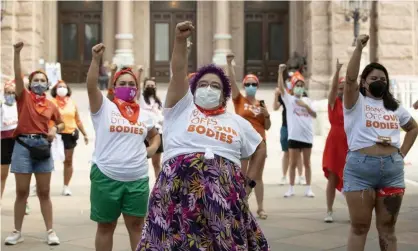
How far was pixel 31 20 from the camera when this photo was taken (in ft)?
89.5

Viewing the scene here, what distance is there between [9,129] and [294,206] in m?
4.30

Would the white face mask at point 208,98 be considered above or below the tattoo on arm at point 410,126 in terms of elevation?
above

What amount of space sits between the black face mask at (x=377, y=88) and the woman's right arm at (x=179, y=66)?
194cm

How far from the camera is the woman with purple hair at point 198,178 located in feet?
15.6

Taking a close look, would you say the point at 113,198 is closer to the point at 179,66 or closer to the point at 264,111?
the point at 179,66

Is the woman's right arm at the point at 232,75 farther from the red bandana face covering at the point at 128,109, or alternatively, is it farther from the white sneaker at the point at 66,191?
the white sneaker at the point at 66,191

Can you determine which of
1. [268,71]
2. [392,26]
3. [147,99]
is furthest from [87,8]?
[147,99]

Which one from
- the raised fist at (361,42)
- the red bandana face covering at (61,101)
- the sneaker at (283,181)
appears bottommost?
the sneaker at (283,181)

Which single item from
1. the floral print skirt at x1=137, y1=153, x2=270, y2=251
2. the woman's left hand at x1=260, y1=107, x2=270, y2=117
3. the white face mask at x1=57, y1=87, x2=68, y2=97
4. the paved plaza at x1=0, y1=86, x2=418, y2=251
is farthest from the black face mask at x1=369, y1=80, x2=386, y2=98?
the white face mask at x1=57, y1=87, x2=68, y2=97

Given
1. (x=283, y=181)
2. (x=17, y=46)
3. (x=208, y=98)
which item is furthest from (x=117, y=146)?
(x=283, y=181)

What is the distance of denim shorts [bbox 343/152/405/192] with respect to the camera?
20.3 feet

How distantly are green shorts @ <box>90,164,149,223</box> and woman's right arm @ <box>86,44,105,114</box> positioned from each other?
→ 21.3 inches

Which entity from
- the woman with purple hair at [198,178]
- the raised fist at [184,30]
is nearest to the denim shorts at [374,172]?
Result: the woman with purple hair at [198,178]

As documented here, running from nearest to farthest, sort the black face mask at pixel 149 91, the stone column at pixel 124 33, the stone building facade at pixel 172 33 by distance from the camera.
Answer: the black face mask at pixel 149 91
the stone building facade at pixel 172 33
the stone column at pixel 124 33
